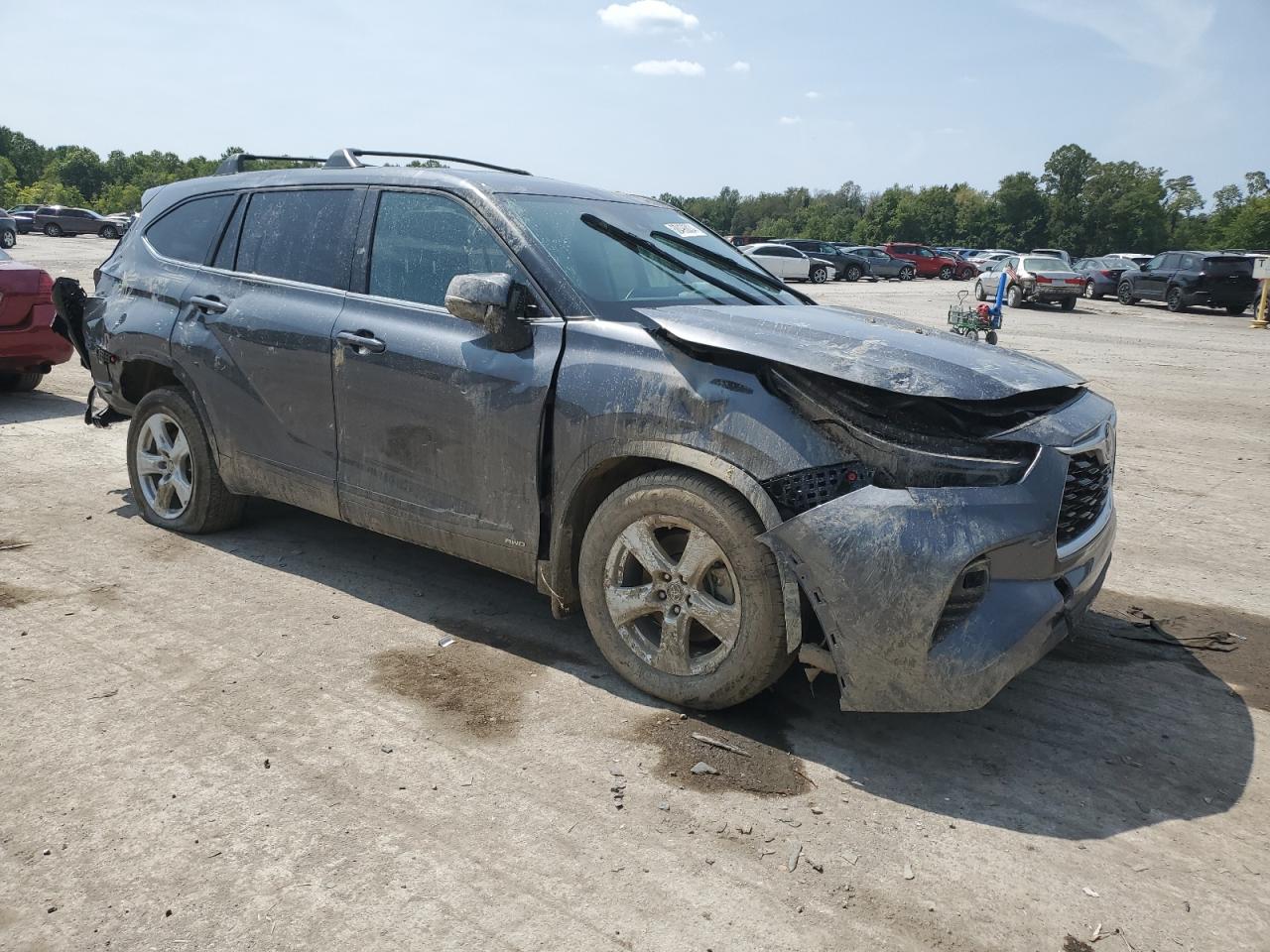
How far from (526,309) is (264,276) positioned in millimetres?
1698

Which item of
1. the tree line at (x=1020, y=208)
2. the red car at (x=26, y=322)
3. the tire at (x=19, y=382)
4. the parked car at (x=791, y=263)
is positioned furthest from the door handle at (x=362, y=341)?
the tree line at (x=1020, y=208)

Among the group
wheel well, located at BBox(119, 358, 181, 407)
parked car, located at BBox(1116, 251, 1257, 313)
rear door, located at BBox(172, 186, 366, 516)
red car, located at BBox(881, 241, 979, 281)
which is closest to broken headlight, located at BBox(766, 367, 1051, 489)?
rear door, located at BBox(172, 186, 366, 516)

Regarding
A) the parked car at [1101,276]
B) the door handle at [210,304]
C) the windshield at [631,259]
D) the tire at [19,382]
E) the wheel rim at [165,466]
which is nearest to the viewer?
the windshield at [631,259]

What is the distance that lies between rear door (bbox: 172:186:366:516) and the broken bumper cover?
7.81ft

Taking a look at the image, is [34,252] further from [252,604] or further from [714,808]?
[714,808]

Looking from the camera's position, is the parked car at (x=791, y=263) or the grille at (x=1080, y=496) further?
the parked car at (x=791, y=263)

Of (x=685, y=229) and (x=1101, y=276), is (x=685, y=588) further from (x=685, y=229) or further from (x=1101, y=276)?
(x=1101, y=276)

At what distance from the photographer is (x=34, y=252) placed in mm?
33844

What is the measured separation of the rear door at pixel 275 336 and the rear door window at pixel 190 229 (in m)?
0.13

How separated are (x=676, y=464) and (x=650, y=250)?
50.2 inches

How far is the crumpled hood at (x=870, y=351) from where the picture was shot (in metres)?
3.17

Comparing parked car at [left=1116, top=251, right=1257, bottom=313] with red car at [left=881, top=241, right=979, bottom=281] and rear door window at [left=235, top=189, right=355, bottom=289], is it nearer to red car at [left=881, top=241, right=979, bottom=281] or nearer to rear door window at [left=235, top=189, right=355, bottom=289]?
red car at [left=881, top=241, right=979, bottom=281]

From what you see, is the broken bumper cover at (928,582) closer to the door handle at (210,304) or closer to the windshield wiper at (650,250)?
the windshield wiper at (650,250)

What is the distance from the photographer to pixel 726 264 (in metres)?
4.75
